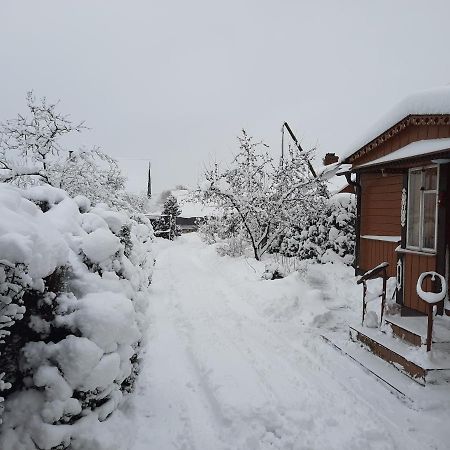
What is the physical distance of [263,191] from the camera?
Result: 1557 cm

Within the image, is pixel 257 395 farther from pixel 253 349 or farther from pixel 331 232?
pixel 331 232

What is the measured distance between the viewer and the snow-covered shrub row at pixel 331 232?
1294 centimetres

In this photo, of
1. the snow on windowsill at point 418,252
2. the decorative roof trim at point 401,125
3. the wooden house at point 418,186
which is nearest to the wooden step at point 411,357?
the wooden house at point 418,186

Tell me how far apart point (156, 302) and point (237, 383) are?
4.86 metres

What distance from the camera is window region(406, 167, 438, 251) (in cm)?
641

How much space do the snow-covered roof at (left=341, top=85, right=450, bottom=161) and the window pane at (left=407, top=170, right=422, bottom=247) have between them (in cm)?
111

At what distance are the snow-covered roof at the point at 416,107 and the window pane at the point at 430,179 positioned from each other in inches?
37.7

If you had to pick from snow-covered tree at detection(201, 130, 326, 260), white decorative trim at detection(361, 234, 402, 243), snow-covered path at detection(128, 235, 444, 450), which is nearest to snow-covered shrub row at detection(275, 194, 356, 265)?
snow-covered tree at detection(201, 130, 326, 260)

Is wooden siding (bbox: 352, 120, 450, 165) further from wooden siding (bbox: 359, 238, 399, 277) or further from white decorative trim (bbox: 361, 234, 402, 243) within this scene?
wooden siding (bbox: 359, 238, 399, 277)

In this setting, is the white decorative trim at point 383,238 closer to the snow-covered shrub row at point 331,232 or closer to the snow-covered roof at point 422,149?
the snow-covered shrub row at point 331,232

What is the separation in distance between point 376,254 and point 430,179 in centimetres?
437

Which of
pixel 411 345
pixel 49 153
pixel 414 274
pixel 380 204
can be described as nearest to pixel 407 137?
pixel 414 274

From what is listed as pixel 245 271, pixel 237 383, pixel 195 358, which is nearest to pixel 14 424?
pixel 237 383

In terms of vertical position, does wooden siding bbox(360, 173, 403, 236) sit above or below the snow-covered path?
above
